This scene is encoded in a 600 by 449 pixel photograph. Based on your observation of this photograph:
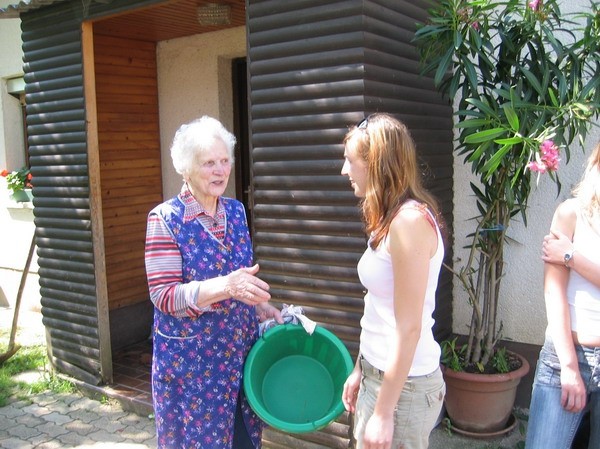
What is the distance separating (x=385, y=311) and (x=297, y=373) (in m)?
0.80

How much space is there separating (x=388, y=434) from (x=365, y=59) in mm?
1944

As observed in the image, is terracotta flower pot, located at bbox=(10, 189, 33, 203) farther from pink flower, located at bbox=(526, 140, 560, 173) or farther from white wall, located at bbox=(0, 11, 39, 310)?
pink flower, located at bbox=(526, 140, 560, 173)

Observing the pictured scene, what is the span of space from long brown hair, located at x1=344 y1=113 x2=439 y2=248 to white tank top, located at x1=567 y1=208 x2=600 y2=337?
703mm

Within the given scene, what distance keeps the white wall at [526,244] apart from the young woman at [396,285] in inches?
85.6

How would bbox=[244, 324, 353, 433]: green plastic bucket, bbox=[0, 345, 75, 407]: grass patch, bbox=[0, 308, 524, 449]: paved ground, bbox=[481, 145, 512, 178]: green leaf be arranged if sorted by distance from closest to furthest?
bbox=[244, 324, 353, 433]: green plastic bucket
bbox=[481, 145, 512, 178]: green leaf
bbox=[0, 308, 524, 449]: paved ground
bbox=[0, 345, 75, 407]: grass patch

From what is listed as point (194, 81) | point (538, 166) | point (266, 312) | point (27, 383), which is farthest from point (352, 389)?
point (194, 81)

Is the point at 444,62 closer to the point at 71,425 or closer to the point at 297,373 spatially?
the point at 297,373

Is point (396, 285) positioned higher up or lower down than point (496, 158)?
lower down

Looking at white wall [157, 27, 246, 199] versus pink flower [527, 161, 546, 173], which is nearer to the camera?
pink flower [527, 161, 546, 173]

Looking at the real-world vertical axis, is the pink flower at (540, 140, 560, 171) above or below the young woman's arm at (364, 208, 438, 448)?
above

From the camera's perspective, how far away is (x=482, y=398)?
11.9 ft

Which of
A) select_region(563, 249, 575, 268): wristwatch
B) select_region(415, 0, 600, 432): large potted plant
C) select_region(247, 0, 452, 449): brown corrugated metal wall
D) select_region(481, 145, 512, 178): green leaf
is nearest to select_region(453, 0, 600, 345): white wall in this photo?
select_region(415, 0, 600, 432): large potted plant

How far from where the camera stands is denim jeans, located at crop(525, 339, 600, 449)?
2.24m

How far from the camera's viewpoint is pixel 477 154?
10.3 feet
